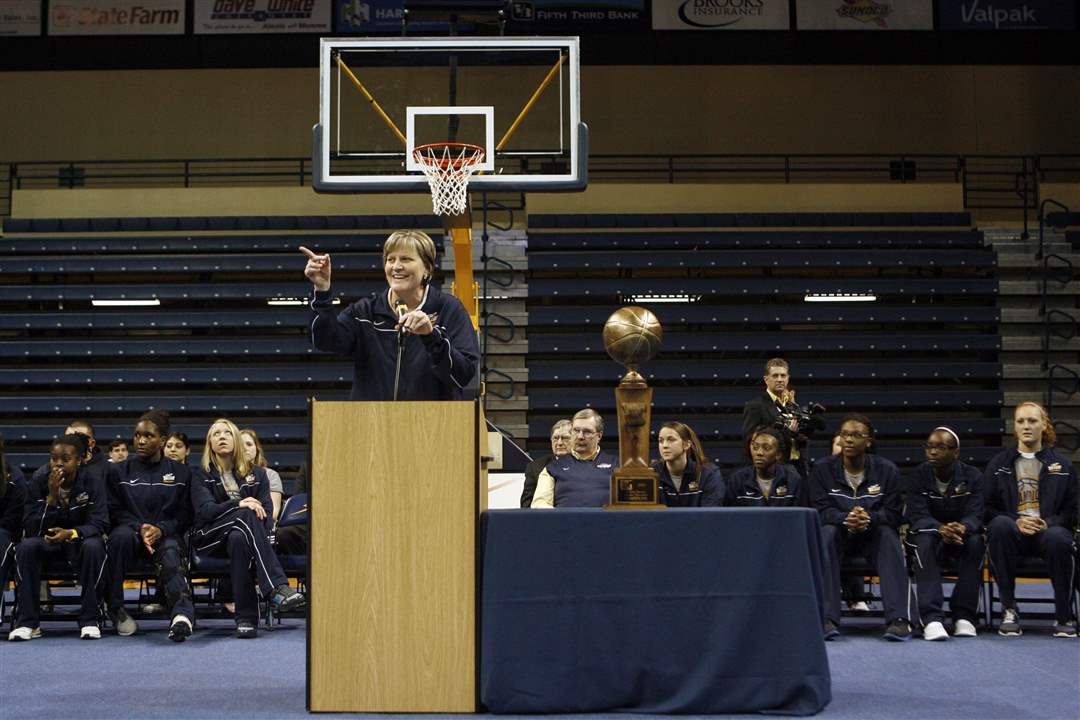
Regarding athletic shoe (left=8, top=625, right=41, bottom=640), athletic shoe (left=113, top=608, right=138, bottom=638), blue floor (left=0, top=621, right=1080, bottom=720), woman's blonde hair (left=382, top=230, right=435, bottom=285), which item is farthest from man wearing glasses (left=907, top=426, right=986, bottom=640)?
athletic shoe (left=8, top=625, right=41, bottom=640)

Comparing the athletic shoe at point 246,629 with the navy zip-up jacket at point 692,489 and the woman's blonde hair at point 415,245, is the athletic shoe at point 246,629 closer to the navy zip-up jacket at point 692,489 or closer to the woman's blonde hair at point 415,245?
the navy zip-up jacket at point 692,489

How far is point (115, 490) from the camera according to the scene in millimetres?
7227

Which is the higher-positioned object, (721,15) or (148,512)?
(721,15)

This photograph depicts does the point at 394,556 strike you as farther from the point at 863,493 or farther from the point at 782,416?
the point at 782,416

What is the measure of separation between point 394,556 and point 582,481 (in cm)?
254

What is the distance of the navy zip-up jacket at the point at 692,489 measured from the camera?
7008 millimetres

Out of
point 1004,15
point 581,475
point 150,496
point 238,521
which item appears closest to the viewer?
point 581,475

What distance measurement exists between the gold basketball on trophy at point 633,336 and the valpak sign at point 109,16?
12610 mm

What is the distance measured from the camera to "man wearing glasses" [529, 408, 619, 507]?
6.38m

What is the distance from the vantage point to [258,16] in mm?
15234

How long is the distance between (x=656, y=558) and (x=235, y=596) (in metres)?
3.55

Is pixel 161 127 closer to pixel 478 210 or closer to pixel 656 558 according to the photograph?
pixel 478 210

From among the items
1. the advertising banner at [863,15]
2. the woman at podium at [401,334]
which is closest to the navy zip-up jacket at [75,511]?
the woman at podium at [401,334]

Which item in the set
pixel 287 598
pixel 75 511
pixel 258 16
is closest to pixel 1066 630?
pixel 287 598
